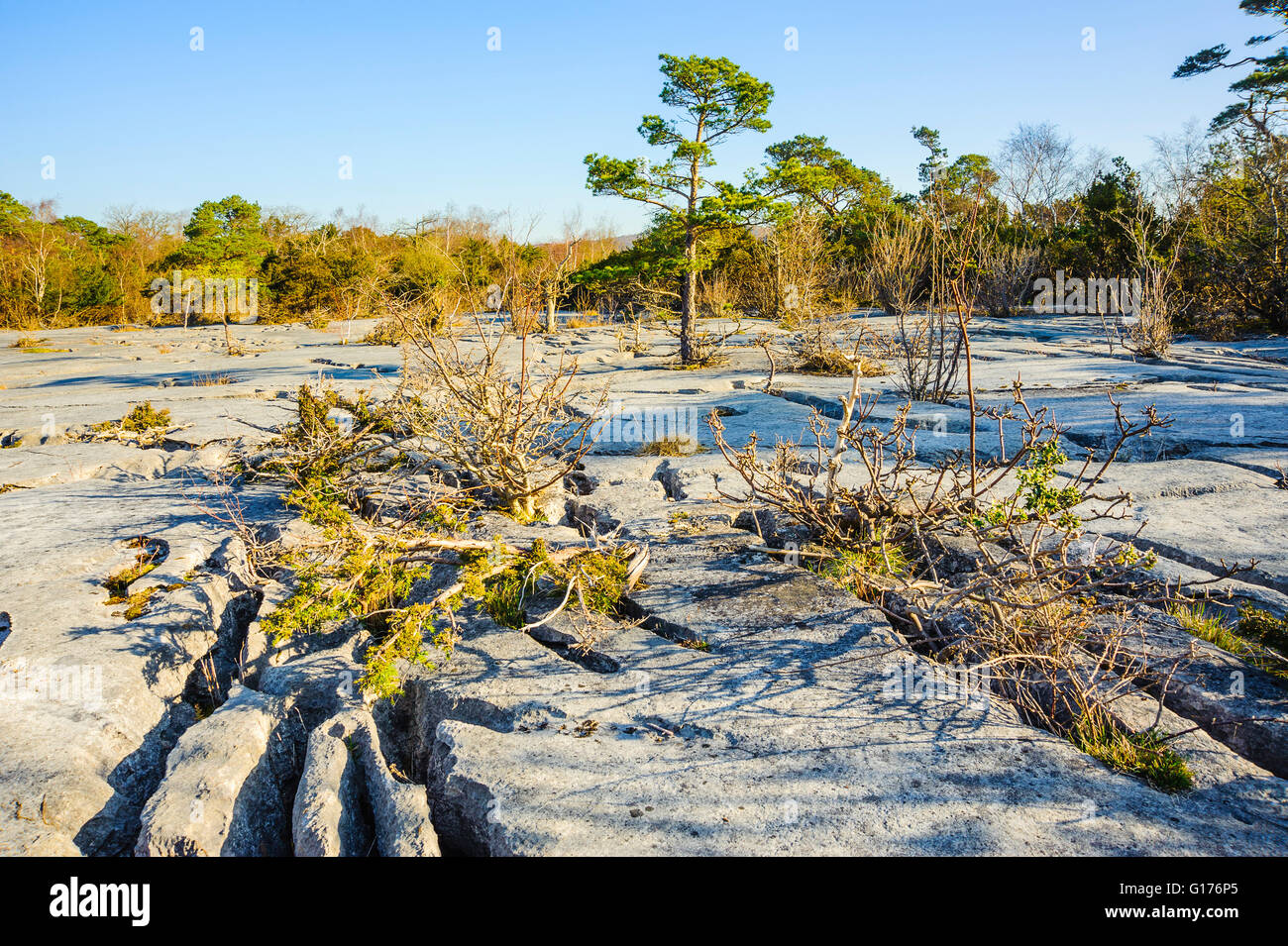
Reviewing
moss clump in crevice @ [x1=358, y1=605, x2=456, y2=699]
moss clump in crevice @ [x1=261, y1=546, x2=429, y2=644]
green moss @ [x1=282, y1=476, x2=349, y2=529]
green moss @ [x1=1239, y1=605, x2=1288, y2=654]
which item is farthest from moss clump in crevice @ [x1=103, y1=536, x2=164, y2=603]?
green moss @ [x1=1239, y1=605, x2=1288, y2=654]

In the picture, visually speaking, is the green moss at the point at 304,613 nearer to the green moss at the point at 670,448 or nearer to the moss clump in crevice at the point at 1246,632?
the green moss at the point at 670,448

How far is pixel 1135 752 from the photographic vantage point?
1978 mm

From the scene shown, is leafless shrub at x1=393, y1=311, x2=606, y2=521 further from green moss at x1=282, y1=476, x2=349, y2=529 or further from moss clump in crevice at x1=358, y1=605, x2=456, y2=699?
moss clump in crevice at x1=358, y1=605, x2=456, y2=699

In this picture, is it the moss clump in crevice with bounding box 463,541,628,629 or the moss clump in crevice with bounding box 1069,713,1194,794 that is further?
the moss clump in crevice with bounding box 463,541,628,629

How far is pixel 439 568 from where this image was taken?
3.22 m

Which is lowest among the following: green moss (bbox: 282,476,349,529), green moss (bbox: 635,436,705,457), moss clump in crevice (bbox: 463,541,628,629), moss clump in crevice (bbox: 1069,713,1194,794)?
moss clump in crevice (bbox: 1069,713,1194,794)

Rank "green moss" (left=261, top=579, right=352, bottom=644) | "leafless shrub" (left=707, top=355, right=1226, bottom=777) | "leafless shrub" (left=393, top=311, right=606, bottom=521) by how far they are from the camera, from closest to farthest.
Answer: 1. "leafless shrub" (left=707, top=355, right=1226, bottom=777)
2. "green moss" (left=261, top=579, right=352, bottom=644)
3. "leafless shrub" (left=393, top=311, right=606, bottom=521)

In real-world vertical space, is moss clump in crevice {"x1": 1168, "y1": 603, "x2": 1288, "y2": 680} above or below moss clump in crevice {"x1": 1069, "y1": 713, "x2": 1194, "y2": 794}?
above

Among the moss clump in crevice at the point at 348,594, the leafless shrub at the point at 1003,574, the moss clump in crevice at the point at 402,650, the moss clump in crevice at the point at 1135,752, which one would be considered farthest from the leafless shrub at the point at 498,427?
the moss clump in crevice at the point at 1135,752

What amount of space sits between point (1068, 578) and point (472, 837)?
7.56ft

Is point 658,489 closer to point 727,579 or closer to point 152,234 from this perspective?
point 727,579

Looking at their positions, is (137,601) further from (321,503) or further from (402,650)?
(402,650)

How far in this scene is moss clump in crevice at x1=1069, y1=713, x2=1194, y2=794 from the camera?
6.16 ft

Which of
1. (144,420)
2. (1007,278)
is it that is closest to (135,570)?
(144,420)
